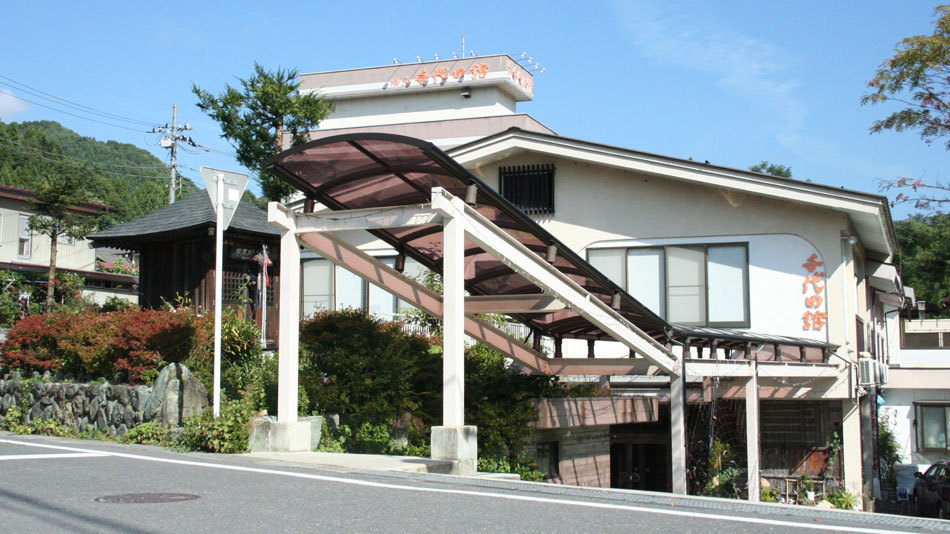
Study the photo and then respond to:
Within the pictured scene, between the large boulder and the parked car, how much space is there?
19.0 meters

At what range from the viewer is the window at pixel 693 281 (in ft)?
65.3

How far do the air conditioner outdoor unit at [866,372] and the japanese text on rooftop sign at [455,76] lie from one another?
1667 inches

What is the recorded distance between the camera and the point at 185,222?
66.6 ft

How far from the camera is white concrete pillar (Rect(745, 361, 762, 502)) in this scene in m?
14.2

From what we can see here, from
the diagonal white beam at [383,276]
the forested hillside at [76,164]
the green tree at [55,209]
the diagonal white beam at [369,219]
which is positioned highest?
the forested hillside at [76,164]

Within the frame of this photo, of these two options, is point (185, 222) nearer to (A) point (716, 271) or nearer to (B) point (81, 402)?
(B) point (81, 402)

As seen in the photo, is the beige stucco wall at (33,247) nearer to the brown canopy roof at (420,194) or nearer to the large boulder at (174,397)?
the large boulder at (174,397)

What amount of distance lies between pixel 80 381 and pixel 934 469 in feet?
76.4

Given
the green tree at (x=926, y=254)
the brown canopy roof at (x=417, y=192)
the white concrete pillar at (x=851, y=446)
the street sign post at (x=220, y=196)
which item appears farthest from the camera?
the green tree at (x=926, y=254)

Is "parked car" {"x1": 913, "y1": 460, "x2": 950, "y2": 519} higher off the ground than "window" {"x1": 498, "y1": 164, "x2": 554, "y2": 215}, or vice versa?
"window" {"x1": 498, "y1": 164, "x2": 554, "y2": 215}

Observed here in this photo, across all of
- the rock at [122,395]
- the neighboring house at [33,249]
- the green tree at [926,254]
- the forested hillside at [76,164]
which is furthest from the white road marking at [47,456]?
the forested hillside at [76,164]

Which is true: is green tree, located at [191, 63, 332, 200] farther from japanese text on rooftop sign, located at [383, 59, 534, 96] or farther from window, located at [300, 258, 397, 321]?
japanese text on rooftop sign, located at [383, 59, 534, 96]

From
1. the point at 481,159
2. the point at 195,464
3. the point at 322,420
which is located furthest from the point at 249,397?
the point at 481,159

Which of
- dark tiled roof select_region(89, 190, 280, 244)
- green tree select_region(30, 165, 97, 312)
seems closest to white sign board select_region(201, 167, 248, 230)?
dark tiled roof select_region(89, 190, 280, 244)
